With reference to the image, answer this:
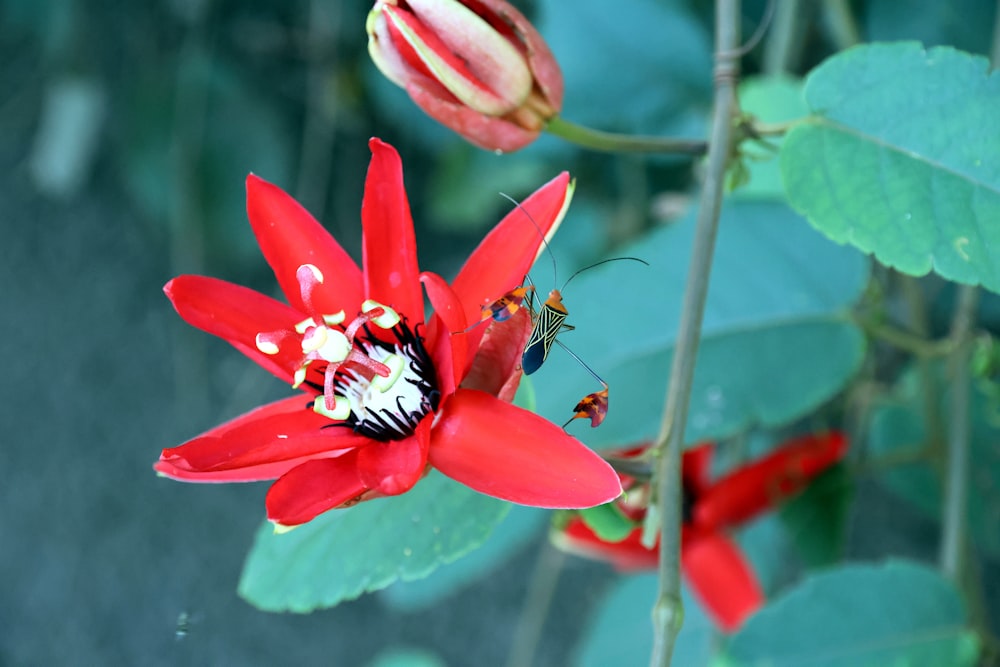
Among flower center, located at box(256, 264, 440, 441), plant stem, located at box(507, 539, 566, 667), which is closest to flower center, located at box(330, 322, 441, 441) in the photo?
flower center, located at box(256, 264, 440, 441)

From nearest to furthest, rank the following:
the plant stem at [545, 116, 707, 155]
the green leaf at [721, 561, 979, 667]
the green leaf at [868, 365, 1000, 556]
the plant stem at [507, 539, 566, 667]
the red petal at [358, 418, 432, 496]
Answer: the red petal at [358, 418, 432, 496] → the plant stem at [545, 116, 707, 155] → the green leaf at [721, 561, 979, 667] → the green leaf at [868, 365, 1000, 556] → the plant stem at [507, 539, 566, 667]

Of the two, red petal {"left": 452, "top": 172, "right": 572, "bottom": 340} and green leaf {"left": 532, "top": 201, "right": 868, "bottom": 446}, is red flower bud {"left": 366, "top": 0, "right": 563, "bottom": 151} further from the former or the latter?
green leaf {"left": 532, "top": 201, "right": 868, "bottom": 446}

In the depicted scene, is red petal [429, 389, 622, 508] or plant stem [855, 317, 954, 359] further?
plant stem [855, 317, 954, 359]

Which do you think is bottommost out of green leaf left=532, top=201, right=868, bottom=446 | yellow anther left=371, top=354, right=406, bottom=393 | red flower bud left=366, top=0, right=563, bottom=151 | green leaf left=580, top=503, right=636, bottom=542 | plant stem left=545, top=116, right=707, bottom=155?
green leaf left=532, top=201, right=868, bottom=446

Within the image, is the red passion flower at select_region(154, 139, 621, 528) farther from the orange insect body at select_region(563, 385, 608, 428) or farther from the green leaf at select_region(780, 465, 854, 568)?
the green leaf at select_region(780, 465, 854, 568)

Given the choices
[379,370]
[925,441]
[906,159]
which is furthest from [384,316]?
[925,441]

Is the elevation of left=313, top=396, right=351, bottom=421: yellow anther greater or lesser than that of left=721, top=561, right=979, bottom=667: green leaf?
greater

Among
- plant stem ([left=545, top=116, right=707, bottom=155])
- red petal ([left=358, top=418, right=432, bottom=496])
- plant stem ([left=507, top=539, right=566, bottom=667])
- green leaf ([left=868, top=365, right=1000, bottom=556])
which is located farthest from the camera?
plant stem ([left=507, top=539, right=566, bottom=667])

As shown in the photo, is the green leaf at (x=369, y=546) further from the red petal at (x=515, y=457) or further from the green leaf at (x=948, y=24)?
the green leaf at (x=948, y=24)

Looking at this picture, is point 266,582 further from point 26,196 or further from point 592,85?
point 26,196
